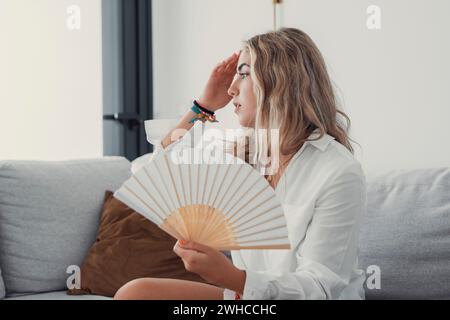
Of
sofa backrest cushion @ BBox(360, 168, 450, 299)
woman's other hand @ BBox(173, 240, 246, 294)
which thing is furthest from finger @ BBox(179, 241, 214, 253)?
sofa backrest cushion @ BBox(360, 168, 450, 299)

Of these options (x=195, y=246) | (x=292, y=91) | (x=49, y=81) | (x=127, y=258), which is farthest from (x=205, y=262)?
(x=49, y=81)

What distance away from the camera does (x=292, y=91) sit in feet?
5.28

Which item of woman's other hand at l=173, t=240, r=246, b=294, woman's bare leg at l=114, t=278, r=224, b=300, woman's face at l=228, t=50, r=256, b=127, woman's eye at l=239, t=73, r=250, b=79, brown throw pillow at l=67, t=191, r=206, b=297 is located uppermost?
woman's eye at l=239, t=73, r=250, b=79

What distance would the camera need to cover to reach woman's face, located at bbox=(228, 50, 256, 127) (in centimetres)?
166

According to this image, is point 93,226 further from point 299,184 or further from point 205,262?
point 205,262

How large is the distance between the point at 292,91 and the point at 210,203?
0.46 metres

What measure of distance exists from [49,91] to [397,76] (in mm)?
1693

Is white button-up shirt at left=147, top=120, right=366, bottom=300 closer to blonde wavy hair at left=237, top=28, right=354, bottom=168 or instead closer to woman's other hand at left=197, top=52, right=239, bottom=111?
blonde wavy hair at left=237, top=28, right=354, bottom=168

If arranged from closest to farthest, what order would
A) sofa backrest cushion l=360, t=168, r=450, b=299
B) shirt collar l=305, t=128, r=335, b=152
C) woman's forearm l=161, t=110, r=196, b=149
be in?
shirt collar l=305, t=128, r=335, b=152 → woman's forearm l=161, t=110, r=196, b=149 → sofa backrest cushion l=360, t=168, r=450, b=299

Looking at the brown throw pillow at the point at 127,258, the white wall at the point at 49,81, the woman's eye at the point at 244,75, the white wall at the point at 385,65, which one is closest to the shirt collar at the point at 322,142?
the woman's eye at the point at 244,75

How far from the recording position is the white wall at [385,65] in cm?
239

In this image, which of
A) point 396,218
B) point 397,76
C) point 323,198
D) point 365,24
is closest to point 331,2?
point 365,24

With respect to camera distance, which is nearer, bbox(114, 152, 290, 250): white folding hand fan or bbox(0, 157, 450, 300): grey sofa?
bbox(114, 152, 290, 250): white folding hand fan

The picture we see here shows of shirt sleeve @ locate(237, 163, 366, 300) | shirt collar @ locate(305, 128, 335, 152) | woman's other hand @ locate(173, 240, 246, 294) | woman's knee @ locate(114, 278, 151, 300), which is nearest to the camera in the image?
woman's other hand @ locate(173, 240, 246, 294)
